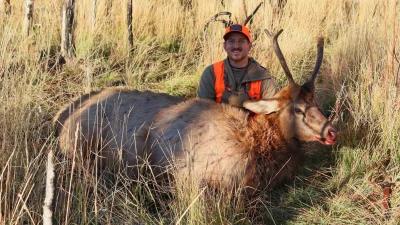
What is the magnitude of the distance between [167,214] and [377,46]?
10.6ft

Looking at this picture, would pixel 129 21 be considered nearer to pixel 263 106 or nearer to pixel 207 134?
pixel 263 106

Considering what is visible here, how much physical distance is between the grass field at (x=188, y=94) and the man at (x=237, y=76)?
0.82m

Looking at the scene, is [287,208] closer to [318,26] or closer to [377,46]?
[377,46]

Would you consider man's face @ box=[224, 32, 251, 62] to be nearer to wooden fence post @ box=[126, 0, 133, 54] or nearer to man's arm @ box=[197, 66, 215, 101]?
man's arm @ box=[197, 66, 215, 101]

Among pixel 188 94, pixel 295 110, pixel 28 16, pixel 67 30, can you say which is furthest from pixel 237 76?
pixel 28 16

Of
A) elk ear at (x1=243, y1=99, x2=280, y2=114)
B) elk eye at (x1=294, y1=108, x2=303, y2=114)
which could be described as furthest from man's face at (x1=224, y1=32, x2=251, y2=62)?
elk eye at (x1=294, y1=108, x2=303, y2=114)

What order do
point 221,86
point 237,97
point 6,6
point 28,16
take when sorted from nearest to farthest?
point 237,97, point 221,86, point 28,16, point 6,6

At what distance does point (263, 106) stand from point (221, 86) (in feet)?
3.75

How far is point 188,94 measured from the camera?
21.9 feet

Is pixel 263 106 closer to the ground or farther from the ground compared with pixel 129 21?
closer to the ground

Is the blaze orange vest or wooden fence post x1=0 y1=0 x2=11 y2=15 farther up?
wooden fence post x1=0 y1=0 x2=11 y2=15

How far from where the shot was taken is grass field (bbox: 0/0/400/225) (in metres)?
3.50

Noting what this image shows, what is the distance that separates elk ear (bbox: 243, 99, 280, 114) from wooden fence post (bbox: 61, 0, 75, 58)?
3.27 m

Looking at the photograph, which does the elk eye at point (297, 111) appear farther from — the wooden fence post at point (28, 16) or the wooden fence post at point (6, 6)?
the wooden fence post at point (6, 6)
